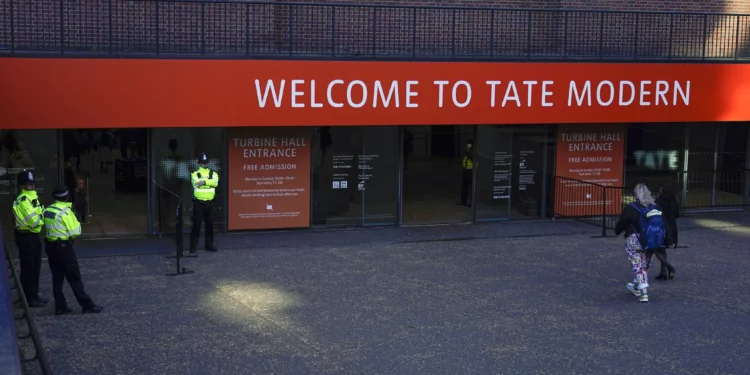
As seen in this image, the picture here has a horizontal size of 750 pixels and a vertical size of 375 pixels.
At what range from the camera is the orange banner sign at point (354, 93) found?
15.4 metres

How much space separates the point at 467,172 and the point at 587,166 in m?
2.74

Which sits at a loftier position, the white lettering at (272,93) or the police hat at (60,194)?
the white lettering at (272,93)

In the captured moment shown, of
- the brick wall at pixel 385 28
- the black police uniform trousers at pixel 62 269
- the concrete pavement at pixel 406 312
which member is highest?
the brick wall at pixel 385 28

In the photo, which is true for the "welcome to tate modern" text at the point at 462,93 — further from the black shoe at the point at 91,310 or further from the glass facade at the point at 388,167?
the black shoe at the point at 91,310

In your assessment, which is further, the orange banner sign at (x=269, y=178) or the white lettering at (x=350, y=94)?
the orange banner sign at (x=269, y=178)

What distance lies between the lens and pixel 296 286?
538 inches

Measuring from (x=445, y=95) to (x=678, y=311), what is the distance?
6943 mm

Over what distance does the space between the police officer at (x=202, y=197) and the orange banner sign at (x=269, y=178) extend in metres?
1.99

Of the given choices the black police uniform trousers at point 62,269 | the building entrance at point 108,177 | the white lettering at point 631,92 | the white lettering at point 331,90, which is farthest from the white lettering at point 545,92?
the black police uniform trousers at point 62,269

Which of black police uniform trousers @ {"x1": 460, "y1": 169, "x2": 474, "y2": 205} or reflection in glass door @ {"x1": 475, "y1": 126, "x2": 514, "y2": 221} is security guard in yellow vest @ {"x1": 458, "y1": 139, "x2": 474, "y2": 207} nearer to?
black police uniform trousers @ {"x1": 460, "y1": 169, "x2": 474, "y2": 205}

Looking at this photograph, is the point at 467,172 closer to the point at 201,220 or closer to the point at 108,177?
the point at 201,220

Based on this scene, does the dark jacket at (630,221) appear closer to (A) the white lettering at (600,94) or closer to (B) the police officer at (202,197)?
(A) the white lettering at (600,94)

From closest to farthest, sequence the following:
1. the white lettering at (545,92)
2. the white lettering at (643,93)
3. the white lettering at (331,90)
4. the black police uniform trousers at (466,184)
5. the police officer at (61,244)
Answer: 1. the police officer at (61,244)
2. the white lettering at (331,90)
3. the white lettering at (545,92)
4. the white lettering at (643,93)
5. the black police uniform trousers at (466,184)

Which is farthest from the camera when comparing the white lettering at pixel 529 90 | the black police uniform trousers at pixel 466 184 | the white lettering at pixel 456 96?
the black police uniform trousers at pixel 466 184
